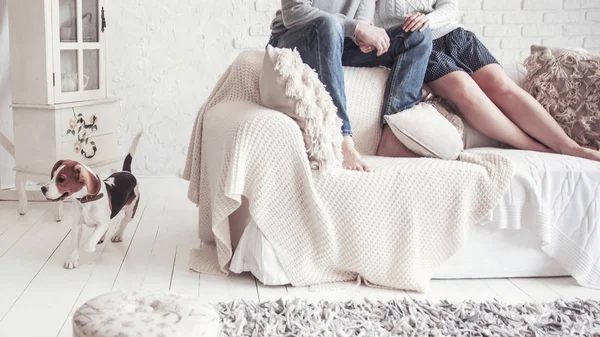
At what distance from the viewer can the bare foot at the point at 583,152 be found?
2248 millimetres

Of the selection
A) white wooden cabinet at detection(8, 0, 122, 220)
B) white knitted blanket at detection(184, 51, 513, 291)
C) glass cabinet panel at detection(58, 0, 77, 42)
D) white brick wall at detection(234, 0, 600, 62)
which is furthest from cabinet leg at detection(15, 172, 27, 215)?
white brick wall at detection(234, 0, 600, 62)

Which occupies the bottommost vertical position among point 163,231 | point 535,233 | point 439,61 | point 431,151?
point 163,231

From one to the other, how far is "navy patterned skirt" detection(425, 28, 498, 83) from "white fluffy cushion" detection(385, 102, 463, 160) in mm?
224

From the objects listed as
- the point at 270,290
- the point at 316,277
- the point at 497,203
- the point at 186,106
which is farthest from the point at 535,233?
the point at 186,106

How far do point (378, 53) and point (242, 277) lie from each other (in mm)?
889

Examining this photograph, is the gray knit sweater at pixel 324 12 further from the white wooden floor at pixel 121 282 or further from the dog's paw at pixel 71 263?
the dog's paw at pixel 71 263

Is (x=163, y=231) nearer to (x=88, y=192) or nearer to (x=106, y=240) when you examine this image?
(x=106, y=240)

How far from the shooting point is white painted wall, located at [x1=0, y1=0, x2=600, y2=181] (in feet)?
11.5

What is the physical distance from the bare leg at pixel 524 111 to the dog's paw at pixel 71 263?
1.53m

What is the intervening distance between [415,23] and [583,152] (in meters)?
0.71

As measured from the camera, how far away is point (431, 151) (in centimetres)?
223

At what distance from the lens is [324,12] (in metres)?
2.24

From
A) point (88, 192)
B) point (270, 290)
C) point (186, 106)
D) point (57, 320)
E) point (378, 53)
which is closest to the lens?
point (57, 320)

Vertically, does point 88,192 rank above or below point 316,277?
above
